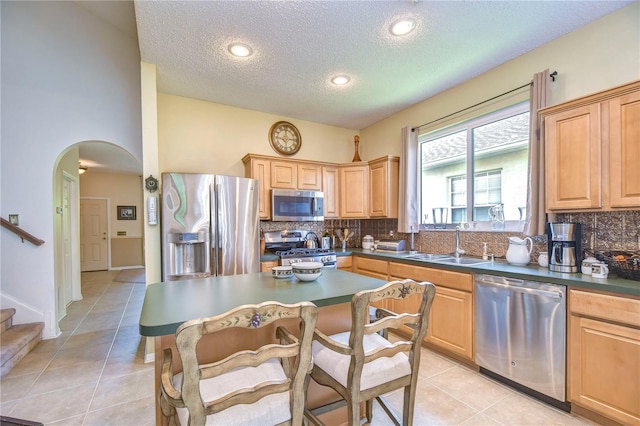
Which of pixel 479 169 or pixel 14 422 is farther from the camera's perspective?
pixel 479 169

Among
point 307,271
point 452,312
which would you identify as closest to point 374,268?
point 452,312

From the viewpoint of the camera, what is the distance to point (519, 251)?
2.50m

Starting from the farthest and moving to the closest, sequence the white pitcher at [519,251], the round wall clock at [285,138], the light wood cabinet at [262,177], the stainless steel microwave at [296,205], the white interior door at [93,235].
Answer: the white interior door at [93,235] < the round wall clock at [285,138] < the stainless steel microwave at [296,205] < the light wood cabinet at [262,177] < the white pitcher at [519,251]

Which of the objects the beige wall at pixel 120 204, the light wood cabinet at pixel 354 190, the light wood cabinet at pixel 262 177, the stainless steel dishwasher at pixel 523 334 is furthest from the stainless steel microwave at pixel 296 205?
the beige wall at pixel 120 204

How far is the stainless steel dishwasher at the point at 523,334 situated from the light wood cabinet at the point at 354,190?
2075 mm

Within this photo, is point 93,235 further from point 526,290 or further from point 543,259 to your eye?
point 543,259

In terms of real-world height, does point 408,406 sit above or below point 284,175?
below

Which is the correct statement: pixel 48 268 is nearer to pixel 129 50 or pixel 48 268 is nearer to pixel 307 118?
pixel 129 50

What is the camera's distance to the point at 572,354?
189cm

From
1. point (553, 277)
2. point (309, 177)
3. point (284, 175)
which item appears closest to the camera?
point (553, 277)

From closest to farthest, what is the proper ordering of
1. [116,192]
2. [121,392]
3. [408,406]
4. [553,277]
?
[408,406]
[553,277]
[121,392]
[116,192]

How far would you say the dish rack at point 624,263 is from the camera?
190 centimetres

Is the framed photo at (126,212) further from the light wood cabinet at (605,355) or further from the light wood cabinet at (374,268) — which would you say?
the light wood cabinet at (605,355)

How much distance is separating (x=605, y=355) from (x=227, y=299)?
7.63 feet
